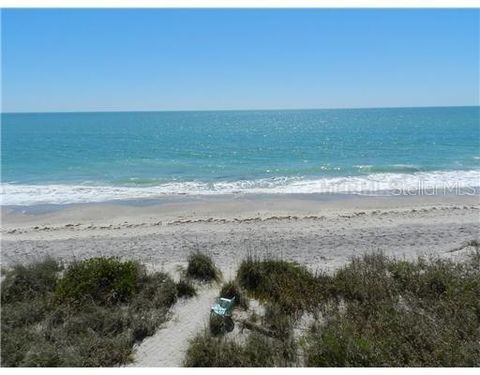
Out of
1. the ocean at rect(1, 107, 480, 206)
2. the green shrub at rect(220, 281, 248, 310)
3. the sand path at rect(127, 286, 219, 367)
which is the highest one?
the green shrub at rect(220, 281, 248, 310)

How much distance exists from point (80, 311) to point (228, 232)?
6.79 m

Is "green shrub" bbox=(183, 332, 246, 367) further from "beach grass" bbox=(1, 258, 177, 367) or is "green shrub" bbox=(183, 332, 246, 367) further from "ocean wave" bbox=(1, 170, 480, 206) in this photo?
"ocean wave" bbox=(1, 170, 480, 206)

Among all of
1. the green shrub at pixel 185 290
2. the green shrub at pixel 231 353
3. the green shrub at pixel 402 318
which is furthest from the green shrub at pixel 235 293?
the green shrub at pixel 402 318

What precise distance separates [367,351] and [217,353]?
202 centimetres

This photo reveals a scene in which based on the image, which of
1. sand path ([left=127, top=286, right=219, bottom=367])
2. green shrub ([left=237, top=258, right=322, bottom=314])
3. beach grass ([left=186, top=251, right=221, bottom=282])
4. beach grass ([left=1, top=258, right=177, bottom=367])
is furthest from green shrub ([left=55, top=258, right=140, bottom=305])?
green shrub ([left=237, top=258, right=322, bottom=314])

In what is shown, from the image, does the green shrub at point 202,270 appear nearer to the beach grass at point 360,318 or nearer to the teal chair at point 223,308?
→ the beach grass at point 360,318

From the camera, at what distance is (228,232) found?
13016 mm

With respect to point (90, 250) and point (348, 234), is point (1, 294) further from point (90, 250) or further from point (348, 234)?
point (348, 234)

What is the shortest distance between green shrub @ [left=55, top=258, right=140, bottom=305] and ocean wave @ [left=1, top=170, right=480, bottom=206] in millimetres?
11796

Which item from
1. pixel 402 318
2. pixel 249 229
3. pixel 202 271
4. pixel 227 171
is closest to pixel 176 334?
pixel 202 271

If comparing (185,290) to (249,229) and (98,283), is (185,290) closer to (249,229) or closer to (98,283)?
(98,283)

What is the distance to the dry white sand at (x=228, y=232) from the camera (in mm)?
9289

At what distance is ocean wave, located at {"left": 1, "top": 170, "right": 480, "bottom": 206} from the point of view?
19562 mm

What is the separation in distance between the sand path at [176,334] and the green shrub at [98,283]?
1.07 m
